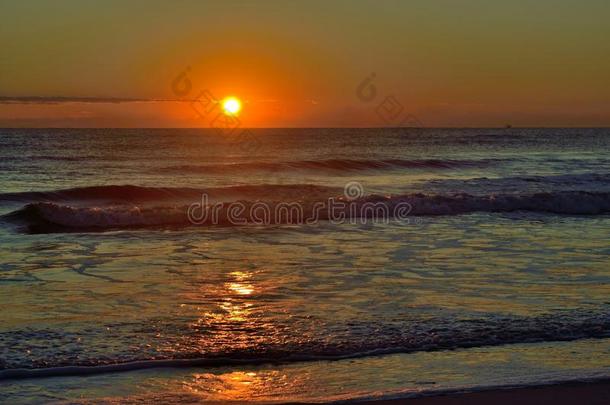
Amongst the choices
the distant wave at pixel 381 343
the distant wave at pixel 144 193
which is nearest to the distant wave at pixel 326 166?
the distant wave at pixel 144 193

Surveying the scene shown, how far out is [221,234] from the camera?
49.8ft

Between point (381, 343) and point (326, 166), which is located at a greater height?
point (326, 166)

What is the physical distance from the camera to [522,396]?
550 cm

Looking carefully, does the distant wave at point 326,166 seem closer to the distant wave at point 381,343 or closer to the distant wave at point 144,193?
the distant wave at point 144,193

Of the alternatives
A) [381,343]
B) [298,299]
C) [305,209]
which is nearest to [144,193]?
[305,209]

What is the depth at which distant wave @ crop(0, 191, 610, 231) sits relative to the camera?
1744 centimetres

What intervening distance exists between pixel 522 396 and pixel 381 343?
5.41ft

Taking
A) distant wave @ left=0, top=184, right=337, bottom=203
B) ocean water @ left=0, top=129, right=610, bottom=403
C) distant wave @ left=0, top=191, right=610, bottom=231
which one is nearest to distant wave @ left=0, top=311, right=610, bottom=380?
ocean water @ left=0, top=129, right=610, bottom=403

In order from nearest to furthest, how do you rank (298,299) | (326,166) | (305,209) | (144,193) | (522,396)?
(522,396), (298,299), (305,209), (144,193), (326,166)

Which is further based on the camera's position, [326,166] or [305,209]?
[326,166]

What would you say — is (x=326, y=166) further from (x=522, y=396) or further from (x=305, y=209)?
(x=522, y=396)

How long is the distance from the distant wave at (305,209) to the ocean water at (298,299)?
0.07 meters

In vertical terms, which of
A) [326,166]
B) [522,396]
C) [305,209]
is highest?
[326,166]

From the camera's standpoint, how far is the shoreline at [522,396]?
211 inches
